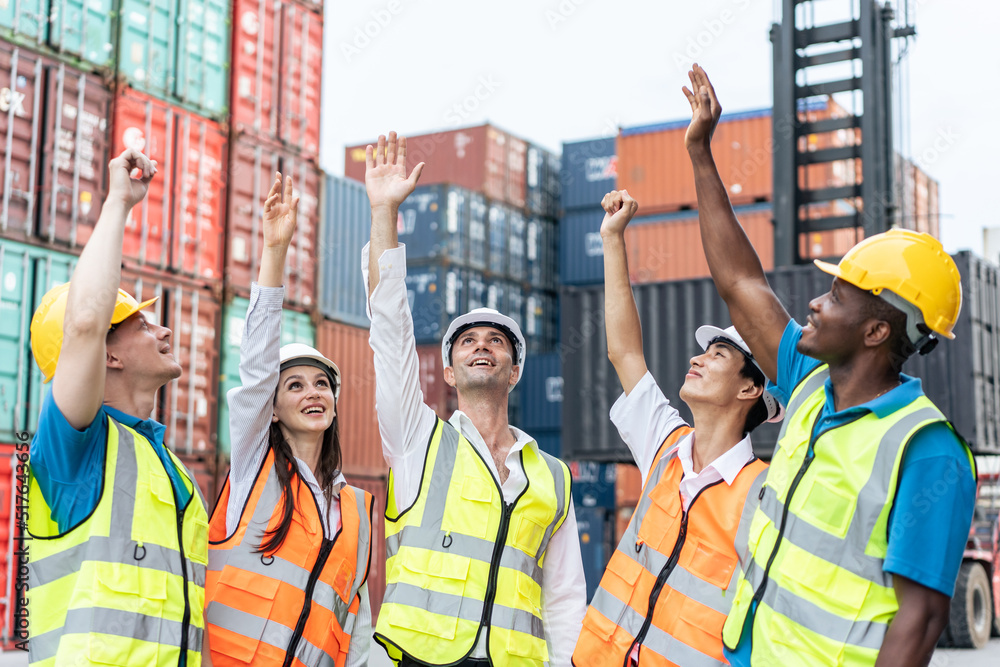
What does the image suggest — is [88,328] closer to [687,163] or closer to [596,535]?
[596,535]

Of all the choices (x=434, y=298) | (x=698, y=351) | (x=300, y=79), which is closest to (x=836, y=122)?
(x=698, y=351)

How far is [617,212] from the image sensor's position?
13.0 ft

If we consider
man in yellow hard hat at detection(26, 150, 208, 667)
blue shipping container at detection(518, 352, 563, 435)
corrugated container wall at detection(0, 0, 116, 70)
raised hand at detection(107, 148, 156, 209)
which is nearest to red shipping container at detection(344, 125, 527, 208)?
blue shipping container at detection(518, 352, 563, 435)

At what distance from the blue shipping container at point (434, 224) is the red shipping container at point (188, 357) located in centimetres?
1057

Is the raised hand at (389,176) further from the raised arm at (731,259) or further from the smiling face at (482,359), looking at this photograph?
the raised arm at (731,259)

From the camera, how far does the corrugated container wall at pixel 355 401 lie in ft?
55.2

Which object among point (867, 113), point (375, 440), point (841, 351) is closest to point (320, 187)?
point (375, 440)

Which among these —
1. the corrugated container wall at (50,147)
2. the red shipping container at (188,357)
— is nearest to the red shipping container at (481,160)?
the red shipping container at (188,357)

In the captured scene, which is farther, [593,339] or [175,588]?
[593,339]

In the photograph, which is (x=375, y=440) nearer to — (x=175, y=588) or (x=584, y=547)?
(x=584, y=547)

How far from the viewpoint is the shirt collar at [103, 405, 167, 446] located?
309 centimetres

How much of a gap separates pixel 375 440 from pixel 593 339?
4526 millimetres

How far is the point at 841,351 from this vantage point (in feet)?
8.86

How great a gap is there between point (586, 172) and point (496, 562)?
26.2 metres
